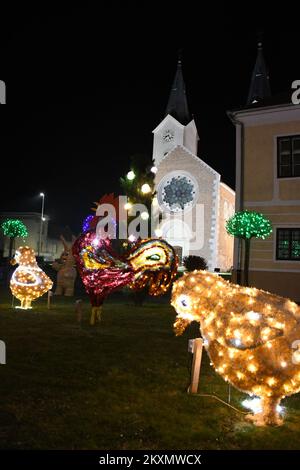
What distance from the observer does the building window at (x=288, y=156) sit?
18359mm

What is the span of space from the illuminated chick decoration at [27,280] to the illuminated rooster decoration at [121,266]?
265cm

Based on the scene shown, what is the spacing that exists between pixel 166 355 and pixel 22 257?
22.7ft

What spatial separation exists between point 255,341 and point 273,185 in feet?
49.4

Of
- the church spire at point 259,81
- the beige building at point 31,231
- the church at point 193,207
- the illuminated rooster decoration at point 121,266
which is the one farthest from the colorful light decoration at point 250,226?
the beige building at point 31,231

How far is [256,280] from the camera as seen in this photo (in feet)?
60.5

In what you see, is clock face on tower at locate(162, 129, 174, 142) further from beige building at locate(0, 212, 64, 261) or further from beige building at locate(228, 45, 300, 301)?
beige building at locate(228, 45, 300, 301)

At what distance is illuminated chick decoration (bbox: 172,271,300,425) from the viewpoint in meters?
4.46

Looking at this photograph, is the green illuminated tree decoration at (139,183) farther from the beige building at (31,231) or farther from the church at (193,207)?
the beige building at (31,231)

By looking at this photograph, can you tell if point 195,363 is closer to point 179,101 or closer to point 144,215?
point 144,215

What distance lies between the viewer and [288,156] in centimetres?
1850

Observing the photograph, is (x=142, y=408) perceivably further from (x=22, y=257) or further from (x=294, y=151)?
(x=294, y=151)

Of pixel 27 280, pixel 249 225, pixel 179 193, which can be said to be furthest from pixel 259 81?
pixel 27 280

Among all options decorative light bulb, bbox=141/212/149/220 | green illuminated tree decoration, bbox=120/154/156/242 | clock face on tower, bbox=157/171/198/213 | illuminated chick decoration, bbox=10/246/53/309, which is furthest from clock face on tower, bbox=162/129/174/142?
illuminated chick decoration, bbox=10/246/53/309
